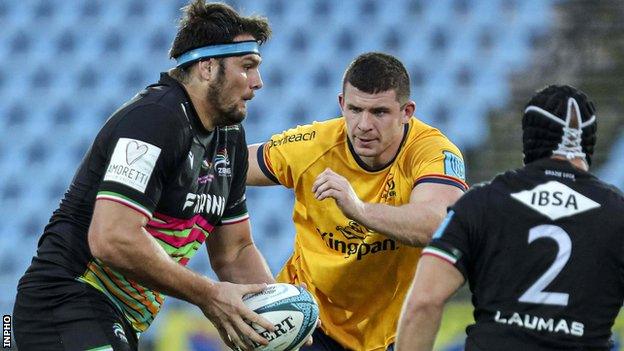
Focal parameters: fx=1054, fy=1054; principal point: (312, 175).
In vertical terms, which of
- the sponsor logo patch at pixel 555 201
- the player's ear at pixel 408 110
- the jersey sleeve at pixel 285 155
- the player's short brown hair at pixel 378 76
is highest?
the player's short brown hair at pixel 378 76

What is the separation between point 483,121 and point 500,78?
58cm

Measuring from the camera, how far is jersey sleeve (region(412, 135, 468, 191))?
4.98 m

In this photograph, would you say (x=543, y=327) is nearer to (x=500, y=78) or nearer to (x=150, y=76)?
(x=500, y=78)

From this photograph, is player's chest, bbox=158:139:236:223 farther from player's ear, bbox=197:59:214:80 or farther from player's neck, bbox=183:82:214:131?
player's ear, bbox=197:59:214:80

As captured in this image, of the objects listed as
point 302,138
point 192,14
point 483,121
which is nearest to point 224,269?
point 302,138

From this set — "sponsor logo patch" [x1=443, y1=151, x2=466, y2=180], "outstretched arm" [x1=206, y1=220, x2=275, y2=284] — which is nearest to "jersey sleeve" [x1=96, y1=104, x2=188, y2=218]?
"outstretched arm" [x1=206, y1=220, x2=275, y2=284]

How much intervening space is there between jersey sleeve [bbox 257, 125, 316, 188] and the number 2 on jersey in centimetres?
207

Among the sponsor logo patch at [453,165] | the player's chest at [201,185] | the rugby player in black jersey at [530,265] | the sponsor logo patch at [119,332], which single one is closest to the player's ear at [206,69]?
the player's chest at [201,185]

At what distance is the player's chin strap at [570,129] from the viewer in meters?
3.70

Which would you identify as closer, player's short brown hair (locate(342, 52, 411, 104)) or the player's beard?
the player's beard

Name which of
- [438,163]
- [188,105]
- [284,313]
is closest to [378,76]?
[438,163]

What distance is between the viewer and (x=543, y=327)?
3576 mm

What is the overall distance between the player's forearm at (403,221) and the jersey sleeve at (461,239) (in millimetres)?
1065

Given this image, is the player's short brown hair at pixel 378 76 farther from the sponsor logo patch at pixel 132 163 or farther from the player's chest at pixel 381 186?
the sponsor logo patch at pixel 132 163
